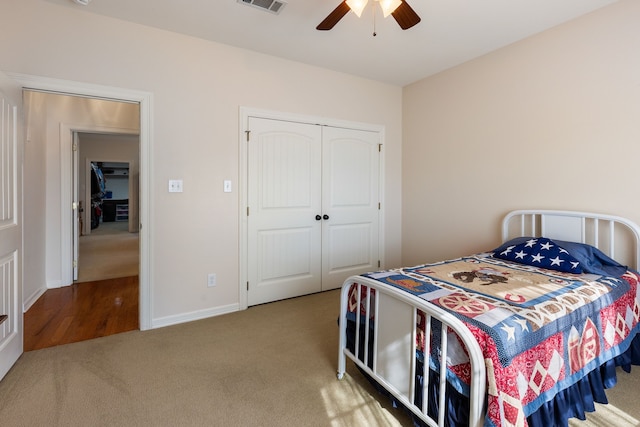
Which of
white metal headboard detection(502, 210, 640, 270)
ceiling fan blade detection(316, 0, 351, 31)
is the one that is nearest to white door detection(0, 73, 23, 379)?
ceiling fan blade detection(316, 0, 351, 31)

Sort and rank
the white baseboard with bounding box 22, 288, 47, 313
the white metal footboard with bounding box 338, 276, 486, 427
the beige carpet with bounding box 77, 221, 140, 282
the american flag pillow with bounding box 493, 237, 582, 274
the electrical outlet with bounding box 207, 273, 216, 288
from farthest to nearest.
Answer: the beige carpet with bounding box 77, 221, 140, 282 → the white baseboard with bounding box 22, 288, 47, 313 → the electrical outlet with bounding box 207, 273, 216, 288 → the american flag pillow with bounding box 493, 237, 582, 274 → the white metal footboard with bounding box 338, 276, 486, 427

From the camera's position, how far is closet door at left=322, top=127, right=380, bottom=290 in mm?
3545

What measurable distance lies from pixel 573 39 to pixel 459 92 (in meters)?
1.01

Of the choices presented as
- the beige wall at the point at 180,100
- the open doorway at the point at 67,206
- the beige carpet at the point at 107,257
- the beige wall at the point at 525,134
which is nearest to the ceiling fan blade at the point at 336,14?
the beige wall at the point at 180,100

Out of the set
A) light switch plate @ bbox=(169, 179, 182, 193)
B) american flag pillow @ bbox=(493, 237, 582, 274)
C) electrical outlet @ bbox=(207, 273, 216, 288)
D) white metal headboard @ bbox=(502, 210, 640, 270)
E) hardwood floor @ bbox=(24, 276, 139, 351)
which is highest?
light switch plate @ bbox=(169, 179, 182, 193)

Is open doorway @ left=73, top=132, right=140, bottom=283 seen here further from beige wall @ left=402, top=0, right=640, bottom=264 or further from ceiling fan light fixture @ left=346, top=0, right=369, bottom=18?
beige wall @ left=402, top=0, right=640, bottom=264

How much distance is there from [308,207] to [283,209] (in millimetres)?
302

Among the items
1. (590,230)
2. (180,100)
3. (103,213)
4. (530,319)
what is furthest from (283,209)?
(103,213)

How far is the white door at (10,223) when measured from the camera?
189cm

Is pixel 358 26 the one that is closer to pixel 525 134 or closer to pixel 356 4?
pixel 356 4

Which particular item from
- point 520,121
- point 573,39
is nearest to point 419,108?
point 520,121

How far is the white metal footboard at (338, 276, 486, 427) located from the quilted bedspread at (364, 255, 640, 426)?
0.20ft

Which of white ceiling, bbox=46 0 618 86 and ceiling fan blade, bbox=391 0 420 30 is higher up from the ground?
white ceiling, bbox=46 0 618 86

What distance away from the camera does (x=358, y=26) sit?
2.55m
